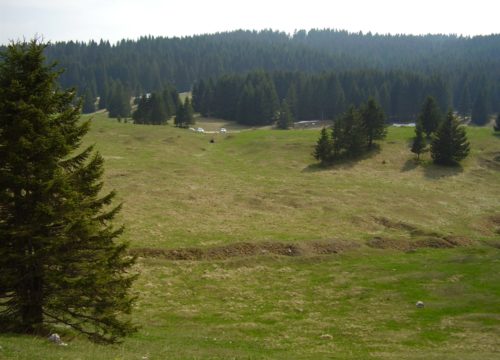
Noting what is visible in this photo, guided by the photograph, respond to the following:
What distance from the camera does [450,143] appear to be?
84938 millimetres

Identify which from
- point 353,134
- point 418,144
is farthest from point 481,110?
point 353,134

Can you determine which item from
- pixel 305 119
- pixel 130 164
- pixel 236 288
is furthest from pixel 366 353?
pixel 305 119

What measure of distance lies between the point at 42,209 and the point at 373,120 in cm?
8288

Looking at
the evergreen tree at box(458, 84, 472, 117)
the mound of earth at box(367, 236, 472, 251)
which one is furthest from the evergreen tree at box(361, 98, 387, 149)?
the evergreen tree at box(458, 84, 472, 117)

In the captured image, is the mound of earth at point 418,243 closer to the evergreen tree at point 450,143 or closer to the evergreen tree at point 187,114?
the evergreen tree at point 450,143

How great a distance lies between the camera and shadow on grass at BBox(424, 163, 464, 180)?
80.1 metres

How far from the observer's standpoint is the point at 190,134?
360ft

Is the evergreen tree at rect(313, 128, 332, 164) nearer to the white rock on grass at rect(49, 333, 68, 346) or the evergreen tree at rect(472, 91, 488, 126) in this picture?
the white rock on grass at rect(49, 333, 68, 346)

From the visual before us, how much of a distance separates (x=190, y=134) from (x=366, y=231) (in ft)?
216

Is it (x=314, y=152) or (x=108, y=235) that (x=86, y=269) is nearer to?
(x=108, y=235)

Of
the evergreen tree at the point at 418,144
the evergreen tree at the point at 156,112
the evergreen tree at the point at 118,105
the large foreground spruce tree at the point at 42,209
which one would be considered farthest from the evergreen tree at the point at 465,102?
the large foreground spruce tree at the point at 42,209

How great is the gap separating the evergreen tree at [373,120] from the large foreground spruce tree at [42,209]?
79.3 metres

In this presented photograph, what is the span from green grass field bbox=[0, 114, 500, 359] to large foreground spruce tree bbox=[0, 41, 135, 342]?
67.9 inches

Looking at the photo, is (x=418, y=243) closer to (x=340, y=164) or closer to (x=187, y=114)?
(x=340, y=164)
